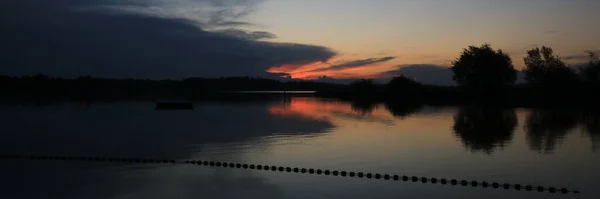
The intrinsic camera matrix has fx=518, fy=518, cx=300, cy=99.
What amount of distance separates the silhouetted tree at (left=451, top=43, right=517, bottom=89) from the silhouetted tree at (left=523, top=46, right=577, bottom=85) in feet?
7.01

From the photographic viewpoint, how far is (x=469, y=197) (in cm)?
1059

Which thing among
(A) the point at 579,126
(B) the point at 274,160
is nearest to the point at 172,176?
(B) the point at 274,160

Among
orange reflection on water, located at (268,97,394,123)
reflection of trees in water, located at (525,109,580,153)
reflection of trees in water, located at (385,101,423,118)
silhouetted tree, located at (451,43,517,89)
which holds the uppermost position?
silhouetted tree, located at (451,43,517,89)

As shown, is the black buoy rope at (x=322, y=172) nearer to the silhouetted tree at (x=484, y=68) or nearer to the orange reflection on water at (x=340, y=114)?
Result: the orange reflection on water at (x=340, y=114)

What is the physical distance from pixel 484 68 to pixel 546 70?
7355mm

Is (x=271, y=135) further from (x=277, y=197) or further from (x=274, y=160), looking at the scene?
(x=277, y=197)

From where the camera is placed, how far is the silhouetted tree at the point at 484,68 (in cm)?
6575

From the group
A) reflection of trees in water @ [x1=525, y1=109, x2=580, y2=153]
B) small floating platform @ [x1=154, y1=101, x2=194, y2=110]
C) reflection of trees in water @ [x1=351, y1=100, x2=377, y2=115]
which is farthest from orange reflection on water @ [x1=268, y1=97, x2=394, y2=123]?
reflection of trees in water @ [x1=525, y1=109, x2=580, y2=153]

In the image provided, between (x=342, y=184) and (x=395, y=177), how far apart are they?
4.59 ft

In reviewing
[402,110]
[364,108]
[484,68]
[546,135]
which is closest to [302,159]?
[546,135]

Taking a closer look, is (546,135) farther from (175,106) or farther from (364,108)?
(175,106)

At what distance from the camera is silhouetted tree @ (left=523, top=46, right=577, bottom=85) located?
205 ft

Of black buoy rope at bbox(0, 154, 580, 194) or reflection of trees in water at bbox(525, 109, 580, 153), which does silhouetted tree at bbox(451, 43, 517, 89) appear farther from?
black buoy rope at bbox(0, 154, 580, 194)

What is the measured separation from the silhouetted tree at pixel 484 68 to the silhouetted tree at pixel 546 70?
2137 mm
